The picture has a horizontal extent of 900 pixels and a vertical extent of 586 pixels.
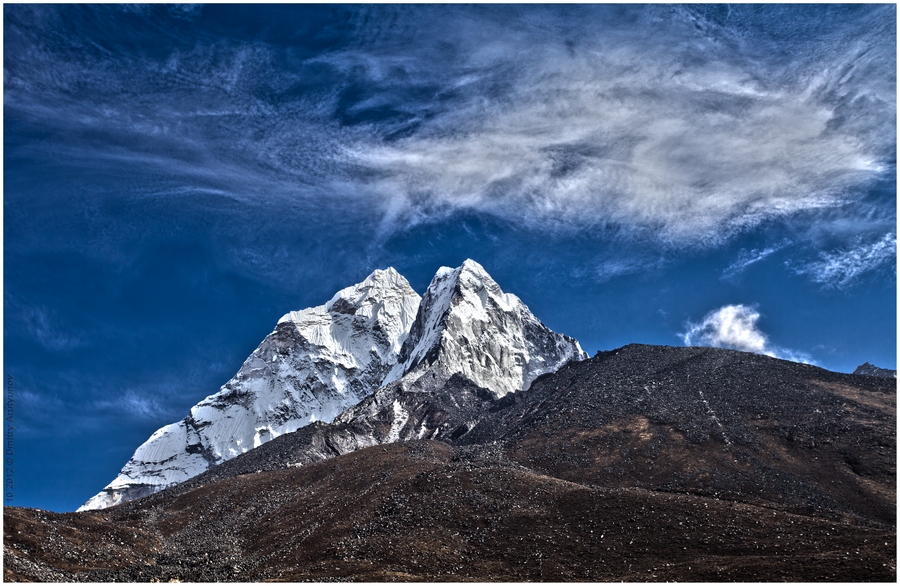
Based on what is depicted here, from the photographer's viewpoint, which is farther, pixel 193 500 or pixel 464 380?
pixel 464 380

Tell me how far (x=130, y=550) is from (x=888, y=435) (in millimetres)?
67005

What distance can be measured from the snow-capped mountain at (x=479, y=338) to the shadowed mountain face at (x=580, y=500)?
55750 millimetres

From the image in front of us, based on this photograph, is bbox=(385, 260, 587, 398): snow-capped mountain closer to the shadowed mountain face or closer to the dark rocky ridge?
the shadowed mountain face

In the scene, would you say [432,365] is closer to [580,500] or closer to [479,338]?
[479,338]

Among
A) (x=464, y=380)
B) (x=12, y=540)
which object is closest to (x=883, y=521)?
(x=12, y=540)

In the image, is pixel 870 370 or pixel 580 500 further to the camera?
pixel 870 370

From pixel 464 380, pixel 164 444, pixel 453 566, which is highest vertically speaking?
pixel 164 444

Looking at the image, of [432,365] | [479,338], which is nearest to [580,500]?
[432,365]

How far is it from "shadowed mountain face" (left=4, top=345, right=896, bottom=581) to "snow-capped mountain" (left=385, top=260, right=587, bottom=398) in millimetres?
55750

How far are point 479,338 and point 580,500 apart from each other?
114676 mm

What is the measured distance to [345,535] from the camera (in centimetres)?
4878

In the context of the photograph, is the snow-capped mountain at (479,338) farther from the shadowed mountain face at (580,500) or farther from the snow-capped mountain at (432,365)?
the shadowed mountain face at (580,500)

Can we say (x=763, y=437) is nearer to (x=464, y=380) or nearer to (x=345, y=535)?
(x=345, y=535)

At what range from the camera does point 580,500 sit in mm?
50812
